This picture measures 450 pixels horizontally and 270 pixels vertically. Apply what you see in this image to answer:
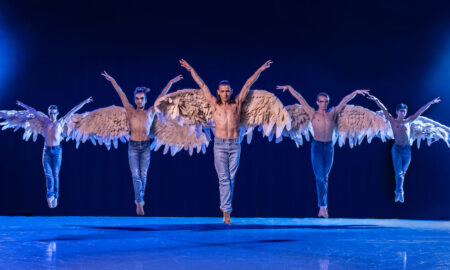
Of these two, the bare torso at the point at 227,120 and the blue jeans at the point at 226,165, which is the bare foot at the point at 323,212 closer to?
the blue jeans at the point at 226,165

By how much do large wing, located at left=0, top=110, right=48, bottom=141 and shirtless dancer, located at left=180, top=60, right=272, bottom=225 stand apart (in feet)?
9.90

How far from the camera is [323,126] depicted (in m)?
6.48

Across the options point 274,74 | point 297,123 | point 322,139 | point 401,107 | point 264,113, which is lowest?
point 322,139

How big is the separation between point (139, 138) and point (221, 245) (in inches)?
122

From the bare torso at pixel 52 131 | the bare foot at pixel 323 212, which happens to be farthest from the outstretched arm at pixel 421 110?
the bare torso at pixel 52 131

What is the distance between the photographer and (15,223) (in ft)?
18.6

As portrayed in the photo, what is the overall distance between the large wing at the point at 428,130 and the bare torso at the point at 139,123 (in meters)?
3.74

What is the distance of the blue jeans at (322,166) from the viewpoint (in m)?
6.44

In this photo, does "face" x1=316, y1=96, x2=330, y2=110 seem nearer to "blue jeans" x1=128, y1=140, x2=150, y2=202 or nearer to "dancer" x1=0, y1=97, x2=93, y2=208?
"blue jeans" x1=128, y1=140, x2=150, y2=202

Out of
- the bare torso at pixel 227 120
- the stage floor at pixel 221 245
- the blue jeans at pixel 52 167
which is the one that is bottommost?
the stage floor at pixel 221 245

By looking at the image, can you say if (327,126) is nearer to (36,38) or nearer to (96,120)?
(96,120)

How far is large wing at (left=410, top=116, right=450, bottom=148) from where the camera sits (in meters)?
6.79

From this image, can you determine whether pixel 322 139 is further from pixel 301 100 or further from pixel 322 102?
pixel 301 100

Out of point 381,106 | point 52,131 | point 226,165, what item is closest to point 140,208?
point 52,131
